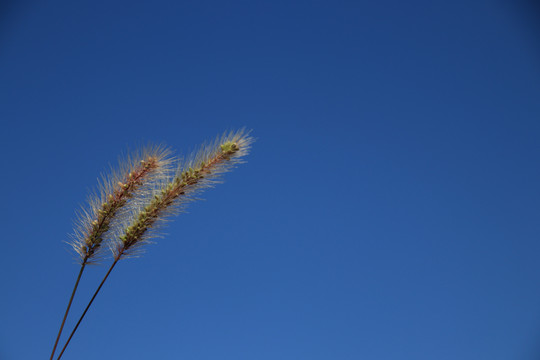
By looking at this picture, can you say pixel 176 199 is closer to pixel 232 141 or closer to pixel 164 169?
pixel 164 169

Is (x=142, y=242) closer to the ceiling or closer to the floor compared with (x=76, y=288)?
closer to the ceiling

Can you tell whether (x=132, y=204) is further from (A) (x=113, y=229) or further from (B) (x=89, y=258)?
(B) (x=89, y=258)

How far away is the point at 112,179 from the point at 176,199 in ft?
1.77

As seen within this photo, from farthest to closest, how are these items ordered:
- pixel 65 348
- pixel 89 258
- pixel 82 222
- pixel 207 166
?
pixel 207 166, pixel 82 222, pixel 89 258, pixel 65 348

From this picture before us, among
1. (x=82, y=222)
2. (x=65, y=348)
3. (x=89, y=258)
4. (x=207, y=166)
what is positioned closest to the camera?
(x=65, y=348)

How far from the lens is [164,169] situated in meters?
3.48

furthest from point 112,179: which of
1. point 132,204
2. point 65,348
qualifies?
point 65,348

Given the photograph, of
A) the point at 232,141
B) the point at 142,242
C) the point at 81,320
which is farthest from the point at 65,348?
the point at 232,141

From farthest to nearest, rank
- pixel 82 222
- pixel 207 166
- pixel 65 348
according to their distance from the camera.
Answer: pixel 207 166 < pixel 82 222 < pixel 65 348

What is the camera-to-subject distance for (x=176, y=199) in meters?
3.25

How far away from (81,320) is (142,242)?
75 centimetres

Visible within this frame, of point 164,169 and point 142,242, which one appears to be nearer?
point 142,242

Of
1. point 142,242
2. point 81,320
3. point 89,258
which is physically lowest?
point 81,320

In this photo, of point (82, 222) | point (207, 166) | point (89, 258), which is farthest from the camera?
point (207, 166)
